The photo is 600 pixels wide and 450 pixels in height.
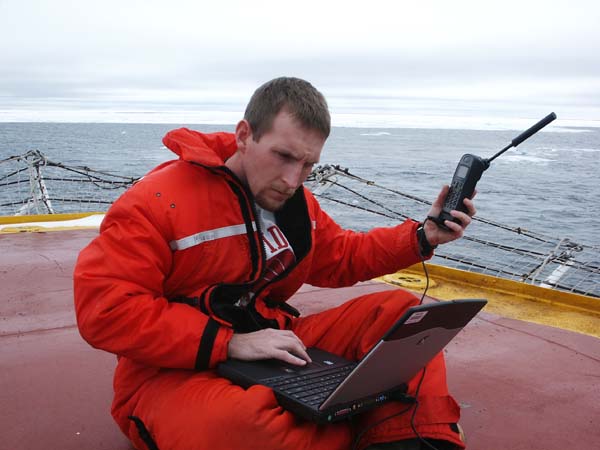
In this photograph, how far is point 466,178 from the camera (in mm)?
1935

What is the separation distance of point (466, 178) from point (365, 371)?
733mm

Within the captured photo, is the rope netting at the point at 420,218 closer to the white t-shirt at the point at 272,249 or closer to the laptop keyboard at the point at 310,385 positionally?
the white t-shirt at the point at 272,249

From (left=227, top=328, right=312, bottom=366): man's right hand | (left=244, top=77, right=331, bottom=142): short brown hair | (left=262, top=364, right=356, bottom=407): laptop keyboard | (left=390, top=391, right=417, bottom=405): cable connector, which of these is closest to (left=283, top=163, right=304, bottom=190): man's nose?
(left=244, top=77, right=331, bottom=142): short brown hair

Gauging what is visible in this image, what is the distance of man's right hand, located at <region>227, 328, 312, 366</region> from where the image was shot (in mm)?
1723

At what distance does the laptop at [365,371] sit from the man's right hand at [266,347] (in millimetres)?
30

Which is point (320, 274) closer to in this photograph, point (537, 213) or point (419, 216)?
point (419, 216)

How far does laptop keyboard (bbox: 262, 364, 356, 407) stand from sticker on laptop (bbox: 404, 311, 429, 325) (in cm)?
31

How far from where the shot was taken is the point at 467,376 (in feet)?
8.88


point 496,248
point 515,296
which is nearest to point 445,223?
point 515,296

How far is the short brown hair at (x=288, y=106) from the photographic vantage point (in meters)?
1.79

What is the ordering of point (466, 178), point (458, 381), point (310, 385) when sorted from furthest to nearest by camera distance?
point (458, 381), point (466, 178), point (310, 385)

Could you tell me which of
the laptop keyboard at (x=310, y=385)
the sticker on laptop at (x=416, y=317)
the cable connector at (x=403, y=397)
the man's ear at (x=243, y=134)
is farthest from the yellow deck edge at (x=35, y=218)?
the sticker on laptop at (x=416, y=317)

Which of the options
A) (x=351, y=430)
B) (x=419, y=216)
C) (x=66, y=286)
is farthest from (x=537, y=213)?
(x=351, y=430)

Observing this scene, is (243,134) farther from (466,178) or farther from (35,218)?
(35,218)
